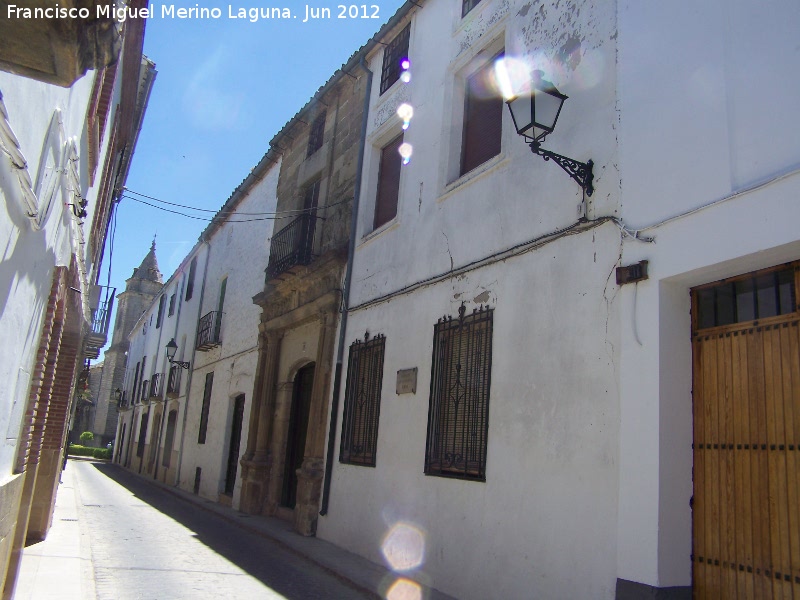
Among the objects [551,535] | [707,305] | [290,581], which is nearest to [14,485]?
[290,581]

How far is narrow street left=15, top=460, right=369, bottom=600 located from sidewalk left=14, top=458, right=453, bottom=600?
0.06 ft

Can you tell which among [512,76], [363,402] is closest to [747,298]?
[512,76]

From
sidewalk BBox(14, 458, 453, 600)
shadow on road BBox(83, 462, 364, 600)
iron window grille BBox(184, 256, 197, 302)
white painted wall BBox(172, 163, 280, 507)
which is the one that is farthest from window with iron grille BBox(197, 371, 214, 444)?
sidewalk BBox(14, 458, 453, 600)

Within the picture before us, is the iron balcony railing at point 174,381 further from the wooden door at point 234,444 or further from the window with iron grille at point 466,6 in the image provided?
the window with iron grille at point 466,6

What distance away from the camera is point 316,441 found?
980 centimetres

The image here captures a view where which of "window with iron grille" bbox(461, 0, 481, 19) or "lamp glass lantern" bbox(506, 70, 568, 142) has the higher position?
"window with iron grille" bbox(461, 0, 481, 19)

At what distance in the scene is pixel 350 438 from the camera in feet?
29.7

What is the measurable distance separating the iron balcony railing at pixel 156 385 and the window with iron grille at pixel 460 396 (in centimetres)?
1791

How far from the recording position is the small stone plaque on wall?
7.72 metres

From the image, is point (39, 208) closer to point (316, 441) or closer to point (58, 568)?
point (58, 568)

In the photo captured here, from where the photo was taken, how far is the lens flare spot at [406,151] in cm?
896

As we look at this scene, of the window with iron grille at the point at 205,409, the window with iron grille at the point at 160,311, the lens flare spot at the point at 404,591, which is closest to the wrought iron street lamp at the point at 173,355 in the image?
the window with iron grille at the point at 205,409

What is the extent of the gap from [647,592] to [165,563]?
525cm

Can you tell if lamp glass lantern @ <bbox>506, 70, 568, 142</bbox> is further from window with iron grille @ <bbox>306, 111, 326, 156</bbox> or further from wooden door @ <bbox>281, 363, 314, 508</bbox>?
window with iron grille @ <bbox>306, 111, 326, 156</bbox>
